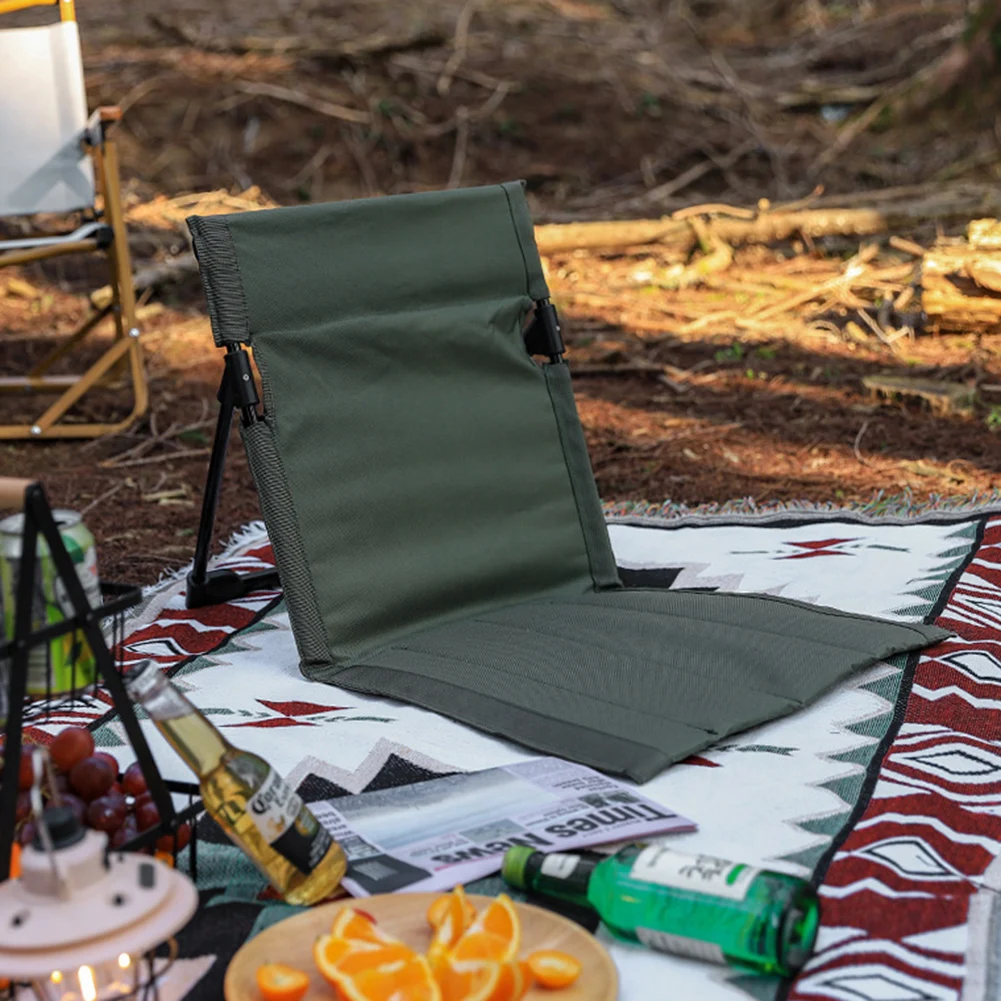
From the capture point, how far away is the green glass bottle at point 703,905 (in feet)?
4.55

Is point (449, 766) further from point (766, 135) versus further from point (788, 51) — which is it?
point (788, 51)

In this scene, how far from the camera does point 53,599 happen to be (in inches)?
53.2

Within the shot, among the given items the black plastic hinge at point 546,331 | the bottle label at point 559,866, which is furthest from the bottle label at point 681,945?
the black plastic hinge at point 546,331

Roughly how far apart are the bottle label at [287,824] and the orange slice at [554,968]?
0.97 feet

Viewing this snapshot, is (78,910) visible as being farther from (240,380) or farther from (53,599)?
(240,380)

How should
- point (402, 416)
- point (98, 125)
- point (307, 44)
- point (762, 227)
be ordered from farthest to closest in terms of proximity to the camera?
point (307, 44)
point (762, 227)
point (98, 125)
point (402, 416)

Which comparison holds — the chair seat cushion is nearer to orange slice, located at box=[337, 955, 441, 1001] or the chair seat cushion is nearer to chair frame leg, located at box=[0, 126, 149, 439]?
orange slice, located at box=[337, 955, 441, 1001]

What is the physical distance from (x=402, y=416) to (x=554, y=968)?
4.27 ft

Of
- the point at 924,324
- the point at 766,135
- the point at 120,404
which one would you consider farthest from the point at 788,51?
the point at 120,404

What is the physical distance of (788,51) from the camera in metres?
9.55

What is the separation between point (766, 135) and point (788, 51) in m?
2.41

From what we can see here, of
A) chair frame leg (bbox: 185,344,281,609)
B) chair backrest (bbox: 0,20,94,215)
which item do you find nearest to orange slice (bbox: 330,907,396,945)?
chair frame leg (bbox: 185,344,281,609)

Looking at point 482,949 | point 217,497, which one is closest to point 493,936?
point 482,949

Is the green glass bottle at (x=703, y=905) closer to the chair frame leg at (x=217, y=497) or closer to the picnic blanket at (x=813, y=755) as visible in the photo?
the picnic blanket at (x=813, y=755)
